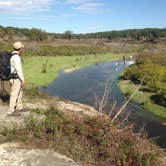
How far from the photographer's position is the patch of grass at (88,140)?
10.3 meters

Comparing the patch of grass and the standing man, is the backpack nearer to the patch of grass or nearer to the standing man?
the standing man

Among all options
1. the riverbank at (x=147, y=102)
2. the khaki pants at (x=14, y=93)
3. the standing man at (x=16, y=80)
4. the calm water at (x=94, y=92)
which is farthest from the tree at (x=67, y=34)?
the khaki pants at (x=14, y=93)

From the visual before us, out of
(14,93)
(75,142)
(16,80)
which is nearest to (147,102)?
(14,93)

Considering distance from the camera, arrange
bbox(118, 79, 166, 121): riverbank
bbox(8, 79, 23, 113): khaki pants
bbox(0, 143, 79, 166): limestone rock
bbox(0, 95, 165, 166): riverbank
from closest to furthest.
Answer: bbox(0, 143, 79, 166): limestone rock, bbox(0, 95, 165, 166): riverbank, bbox(8, 79, 23, 113): khaki pants, bbox(118, 79, 166, 121): riverbank

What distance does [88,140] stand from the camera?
11367 mm

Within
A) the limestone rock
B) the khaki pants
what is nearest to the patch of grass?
the limestone rock

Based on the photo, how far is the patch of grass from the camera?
10.3m

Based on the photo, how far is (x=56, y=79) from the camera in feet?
188

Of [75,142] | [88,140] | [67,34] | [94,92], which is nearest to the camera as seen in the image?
[75,142]

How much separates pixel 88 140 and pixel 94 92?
34601 mm

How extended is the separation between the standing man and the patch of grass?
34.3 inches

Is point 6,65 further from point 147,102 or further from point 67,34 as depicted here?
point 67,34

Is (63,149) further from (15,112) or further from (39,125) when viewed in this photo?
(15,112)

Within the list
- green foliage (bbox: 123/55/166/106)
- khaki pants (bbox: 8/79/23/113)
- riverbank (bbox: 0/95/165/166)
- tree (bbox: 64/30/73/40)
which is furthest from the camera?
tree (bbox: 64/30/73/40)
